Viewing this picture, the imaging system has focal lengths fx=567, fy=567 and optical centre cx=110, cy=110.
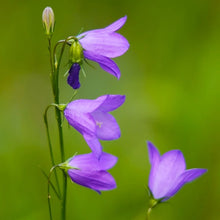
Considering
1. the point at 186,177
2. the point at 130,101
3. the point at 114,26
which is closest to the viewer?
the point at 114,26

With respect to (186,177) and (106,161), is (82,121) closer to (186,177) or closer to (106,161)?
(106,161)

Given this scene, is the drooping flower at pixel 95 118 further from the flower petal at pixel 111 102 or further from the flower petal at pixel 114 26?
the flower petal at pixel 114 26

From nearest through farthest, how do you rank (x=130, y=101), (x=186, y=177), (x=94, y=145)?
(x=94, y=145) < (x=186, y=177) < (x=130, y=101)

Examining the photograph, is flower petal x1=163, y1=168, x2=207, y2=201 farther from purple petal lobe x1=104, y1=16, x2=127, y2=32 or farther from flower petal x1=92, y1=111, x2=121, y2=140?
purple petal lobe x1=104, y1=16, x2=127, y2=32

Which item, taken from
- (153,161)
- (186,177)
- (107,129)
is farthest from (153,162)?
(107,129)

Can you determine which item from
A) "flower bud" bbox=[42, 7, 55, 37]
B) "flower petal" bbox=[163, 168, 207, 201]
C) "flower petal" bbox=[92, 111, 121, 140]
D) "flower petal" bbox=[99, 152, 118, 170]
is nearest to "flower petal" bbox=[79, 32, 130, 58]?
"flower bud" bbox=[42, 7, 55, 37]

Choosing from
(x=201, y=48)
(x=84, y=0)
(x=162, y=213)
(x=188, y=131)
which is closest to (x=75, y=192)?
(x=162, y=213)
